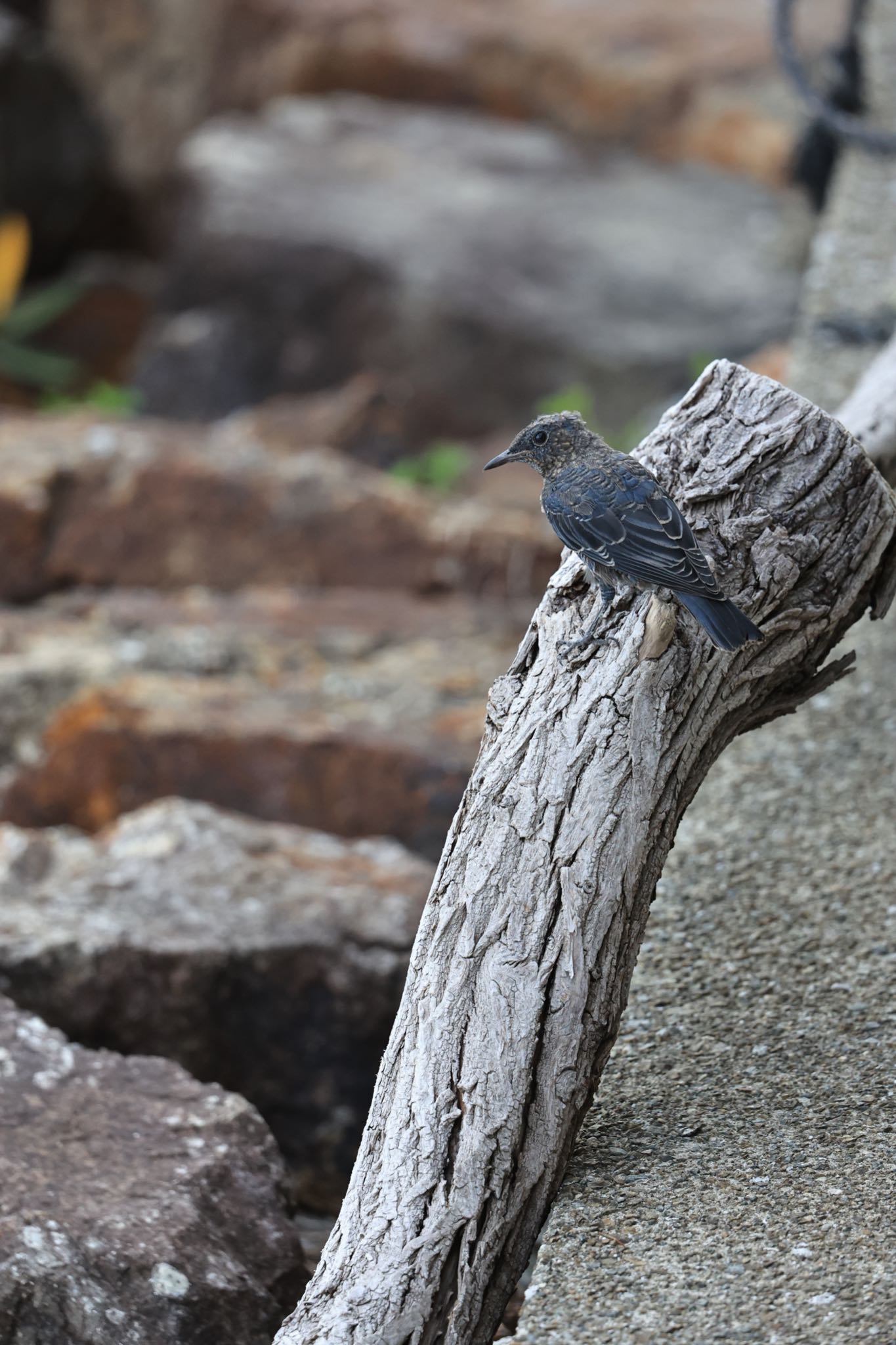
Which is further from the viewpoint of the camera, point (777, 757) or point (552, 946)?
point (777, 757)

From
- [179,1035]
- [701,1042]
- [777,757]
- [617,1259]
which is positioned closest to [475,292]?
[777,757]

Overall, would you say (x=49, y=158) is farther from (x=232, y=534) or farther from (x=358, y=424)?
(x=232, y=534)

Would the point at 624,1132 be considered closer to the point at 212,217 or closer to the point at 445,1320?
the point at 445,1320

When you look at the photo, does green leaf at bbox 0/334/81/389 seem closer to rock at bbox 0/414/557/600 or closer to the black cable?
rock at bbox 0/414/557/600

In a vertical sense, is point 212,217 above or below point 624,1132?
above

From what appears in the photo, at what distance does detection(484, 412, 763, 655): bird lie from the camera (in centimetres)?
228

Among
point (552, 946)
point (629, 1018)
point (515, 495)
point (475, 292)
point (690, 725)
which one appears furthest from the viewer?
point (475, 292)

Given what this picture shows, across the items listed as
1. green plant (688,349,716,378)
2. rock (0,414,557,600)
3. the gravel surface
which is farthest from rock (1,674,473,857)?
green plant (688,349,716,378)

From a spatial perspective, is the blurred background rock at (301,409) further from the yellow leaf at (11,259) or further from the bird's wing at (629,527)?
the bird's wing at (629,527)

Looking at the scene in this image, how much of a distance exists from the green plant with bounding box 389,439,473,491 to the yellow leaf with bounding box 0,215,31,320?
4080 mm

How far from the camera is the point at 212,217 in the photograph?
7.55 m

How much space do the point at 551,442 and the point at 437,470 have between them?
361 cm

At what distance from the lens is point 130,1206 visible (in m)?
2.39

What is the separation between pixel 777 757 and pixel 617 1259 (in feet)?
5.38
